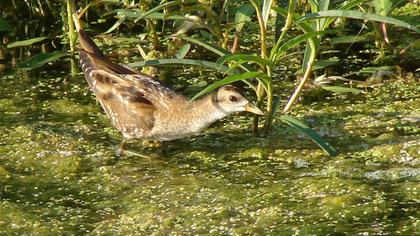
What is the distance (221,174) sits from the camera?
5871mm

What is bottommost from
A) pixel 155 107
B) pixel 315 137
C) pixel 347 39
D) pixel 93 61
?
pixel 315 137

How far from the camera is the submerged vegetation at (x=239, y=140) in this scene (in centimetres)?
532

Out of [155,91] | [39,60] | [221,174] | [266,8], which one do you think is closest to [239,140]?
[221,174]

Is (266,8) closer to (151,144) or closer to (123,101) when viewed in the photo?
(123,101)

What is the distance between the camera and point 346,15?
217 inches

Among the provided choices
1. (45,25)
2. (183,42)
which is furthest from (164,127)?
(45,25)

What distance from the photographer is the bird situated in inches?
241

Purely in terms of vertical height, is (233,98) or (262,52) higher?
(262,52)

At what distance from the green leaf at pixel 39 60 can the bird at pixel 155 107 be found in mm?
964

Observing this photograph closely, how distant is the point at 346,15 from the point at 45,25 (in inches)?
152

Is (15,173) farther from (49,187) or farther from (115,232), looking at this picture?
(115,232)

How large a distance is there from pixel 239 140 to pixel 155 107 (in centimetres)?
60

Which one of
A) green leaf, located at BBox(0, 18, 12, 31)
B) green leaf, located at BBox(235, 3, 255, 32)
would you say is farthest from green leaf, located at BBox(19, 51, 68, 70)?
green leaf, located at BBox(235, 3, 255, 32)

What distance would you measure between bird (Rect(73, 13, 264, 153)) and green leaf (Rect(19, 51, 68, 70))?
0.96 meters
